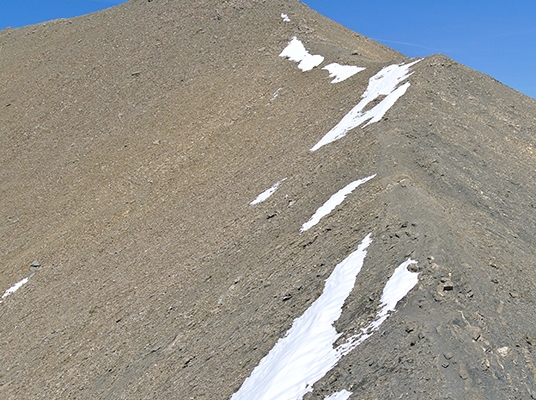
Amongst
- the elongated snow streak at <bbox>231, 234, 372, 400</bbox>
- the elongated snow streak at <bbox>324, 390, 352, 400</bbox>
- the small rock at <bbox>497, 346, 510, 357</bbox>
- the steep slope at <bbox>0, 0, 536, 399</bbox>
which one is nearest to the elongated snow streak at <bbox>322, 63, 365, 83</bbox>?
the steep slope at <bbox>0, 0, 536, 399</bbox>

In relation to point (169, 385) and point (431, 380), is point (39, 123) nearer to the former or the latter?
point (169, 385)

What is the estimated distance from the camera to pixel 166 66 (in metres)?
43.1

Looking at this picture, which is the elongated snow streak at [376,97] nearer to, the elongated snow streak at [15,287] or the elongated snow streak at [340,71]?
the elongated snow streak at [340,71]

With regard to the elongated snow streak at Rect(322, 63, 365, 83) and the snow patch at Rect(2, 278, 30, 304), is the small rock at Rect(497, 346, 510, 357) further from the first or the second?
the snow patch at Rect(2, 278, 30, 304)

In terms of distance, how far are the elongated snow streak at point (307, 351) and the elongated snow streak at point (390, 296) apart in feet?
1.13

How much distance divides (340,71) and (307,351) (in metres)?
22.6

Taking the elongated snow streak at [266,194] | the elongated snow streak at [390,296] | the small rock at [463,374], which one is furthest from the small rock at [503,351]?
the elongated snow streak at [266,194]

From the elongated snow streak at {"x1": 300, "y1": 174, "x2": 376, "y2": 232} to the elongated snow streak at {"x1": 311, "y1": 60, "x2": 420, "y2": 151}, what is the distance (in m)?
5.04

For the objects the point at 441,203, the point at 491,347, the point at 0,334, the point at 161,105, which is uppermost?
the point at 161,105

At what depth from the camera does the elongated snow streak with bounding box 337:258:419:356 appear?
466 inches

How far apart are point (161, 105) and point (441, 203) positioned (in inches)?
1020

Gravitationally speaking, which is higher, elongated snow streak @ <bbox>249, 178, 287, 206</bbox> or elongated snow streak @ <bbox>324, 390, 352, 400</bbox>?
elongated snow streak @ <bbox>249, 178, 287, 206</bbox>

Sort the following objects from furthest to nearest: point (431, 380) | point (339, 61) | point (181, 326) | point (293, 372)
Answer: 1. point (339, 61)
2. point (181, 326)
3. point (293, 372)
4. point (431, 380)

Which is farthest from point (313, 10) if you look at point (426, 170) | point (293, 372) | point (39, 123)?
point (293, 372)
